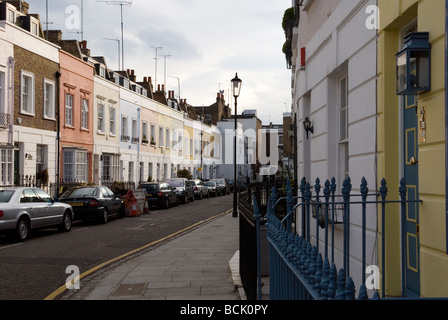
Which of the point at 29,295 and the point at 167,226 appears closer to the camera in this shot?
the point at 29,295

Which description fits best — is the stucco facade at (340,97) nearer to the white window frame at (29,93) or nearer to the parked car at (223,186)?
the white window frame at (29,93)

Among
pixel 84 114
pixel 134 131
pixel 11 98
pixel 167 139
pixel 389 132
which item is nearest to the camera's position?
pixel 389 132

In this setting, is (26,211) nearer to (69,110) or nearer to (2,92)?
(2,92)

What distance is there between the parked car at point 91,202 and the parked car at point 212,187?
23731 millimetres

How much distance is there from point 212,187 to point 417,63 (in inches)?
1643

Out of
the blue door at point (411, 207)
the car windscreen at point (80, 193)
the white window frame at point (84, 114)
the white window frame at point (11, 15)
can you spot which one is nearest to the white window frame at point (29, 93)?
the white window frame at point (11, 15)

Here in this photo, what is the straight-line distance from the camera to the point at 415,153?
208 inches

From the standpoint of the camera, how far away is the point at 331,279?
2.12 meters

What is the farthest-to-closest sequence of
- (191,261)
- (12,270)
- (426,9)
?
(191,261) < (12,270) < (426,9)

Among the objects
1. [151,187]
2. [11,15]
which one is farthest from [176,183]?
[11,15]

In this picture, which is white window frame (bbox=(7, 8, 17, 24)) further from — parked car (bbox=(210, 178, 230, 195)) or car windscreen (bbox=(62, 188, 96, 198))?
parked car (bbox=(210, 178, 230, 195))
